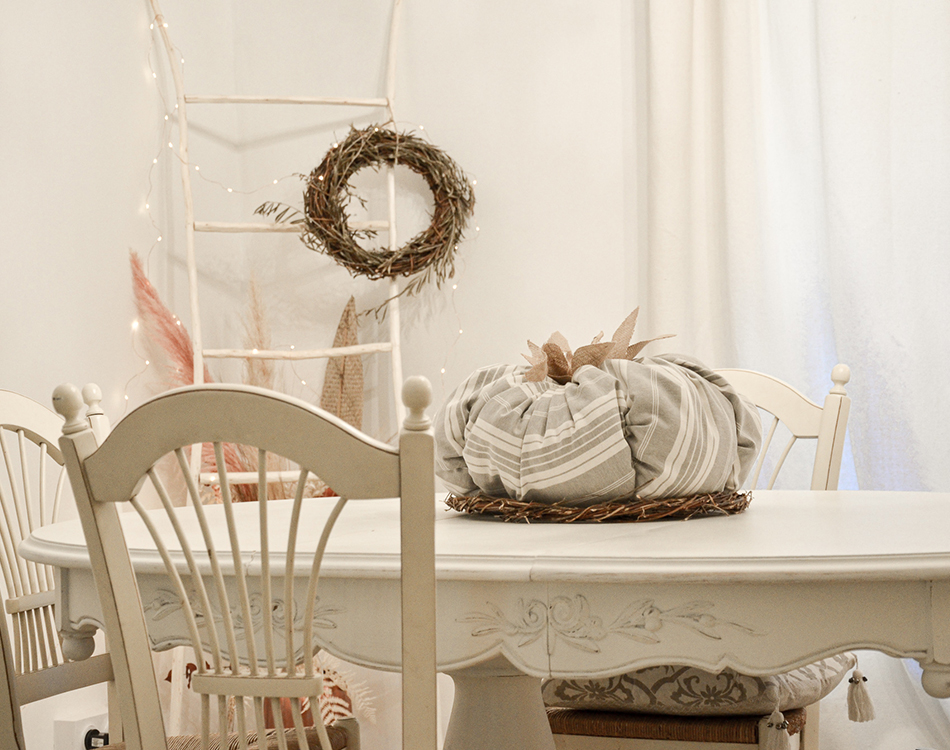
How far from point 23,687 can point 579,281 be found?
5.77 feet

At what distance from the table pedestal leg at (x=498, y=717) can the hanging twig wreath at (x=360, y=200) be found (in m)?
1.51

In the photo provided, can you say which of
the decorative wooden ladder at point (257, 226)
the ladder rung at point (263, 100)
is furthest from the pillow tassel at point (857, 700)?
the ladder rung at point (263, 100)

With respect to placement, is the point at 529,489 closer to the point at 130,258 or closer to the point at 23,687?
the point at 23,687

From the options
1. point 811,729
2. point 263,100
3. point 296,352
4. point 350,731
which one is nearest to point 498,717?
point 350,731

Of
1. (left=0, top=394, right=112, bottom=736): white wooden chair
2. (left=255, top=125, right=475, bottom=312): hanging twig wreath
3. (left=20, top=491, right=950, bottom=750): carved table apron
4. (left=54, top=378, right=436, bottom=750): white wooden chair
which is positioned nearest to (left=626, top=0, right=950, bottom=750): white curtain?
(left=255, top=125, right=475, bottom=312): hanging twig wreath

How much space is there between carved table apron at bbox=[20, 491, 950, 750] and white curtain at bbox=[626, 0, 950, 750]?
137cm

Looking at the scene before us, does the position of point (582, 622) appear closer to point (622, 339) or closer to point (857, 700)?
point (622, 339)

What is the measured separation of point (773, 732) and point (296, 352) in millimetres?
1578

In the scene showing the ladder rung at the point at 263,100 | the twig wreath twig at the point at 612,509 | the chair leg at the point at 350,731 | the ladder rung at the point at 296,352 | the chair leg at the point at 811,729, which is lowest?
the chair leg at the point at 811,729

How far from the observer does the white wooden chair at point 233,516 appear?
68cm

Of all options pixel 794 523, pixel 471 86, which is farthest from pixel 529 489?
pixel 471 86

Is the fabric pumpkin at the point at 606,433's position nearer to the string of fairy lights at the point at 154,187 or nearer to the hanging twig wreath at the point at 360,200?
the hanging twig wreath at the point at 360,200

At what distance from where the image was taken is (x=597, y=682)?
1.37 m

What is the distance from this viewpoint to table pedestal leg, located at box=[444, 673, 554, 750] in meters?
1.08
